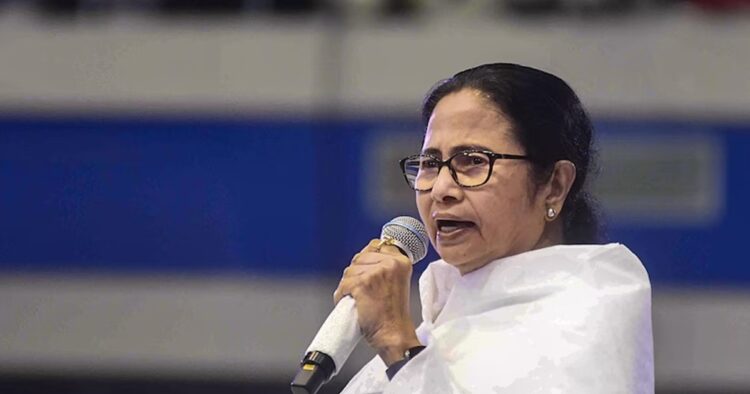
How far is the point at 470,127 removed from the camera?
1.67 meters

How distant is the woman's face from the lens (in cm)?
164

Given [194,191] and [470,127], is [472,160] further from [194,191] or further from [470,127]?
[194,191]

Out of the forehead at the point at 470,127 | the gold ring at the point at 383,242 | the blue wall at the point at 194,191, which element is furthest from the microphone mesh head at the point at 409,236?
the blue wall at the point at 194,191

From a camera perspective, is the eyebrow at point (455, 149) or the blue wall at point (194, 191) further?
the blue wall at point (194, 191)

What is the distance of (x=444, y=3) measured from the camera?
4938mm

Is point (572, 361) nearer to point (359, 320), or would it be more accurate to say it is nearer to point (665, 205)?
point (359, 320)

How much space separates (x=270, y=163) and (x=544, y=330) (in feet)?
11.3

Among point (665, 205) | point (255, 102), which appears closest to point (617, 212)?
point (665, 205)

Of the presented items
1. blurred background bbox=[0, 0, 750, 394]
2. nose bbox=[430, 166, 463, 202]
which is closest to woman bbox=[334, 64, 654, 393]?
nose bbox=[430, 166, 463, 202]

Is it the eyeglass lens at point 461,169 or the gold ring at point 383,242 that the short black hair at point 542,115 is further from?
the gold ring at point 383,242

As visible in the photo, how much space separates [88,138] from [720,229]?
2.30 metres

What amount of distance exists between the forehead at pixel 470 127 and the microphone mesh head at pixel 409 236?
4.2 inches

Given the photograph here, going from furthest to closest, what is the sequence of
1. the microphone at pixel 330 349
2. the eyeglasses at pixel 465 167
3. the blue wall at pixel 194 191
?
1. the blue wall at pixel 194 191
2. the eyeglasses at pixel 465 167
3. the microphone at pixel 330 349

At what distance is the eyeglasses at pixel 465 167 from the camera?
1640mm
